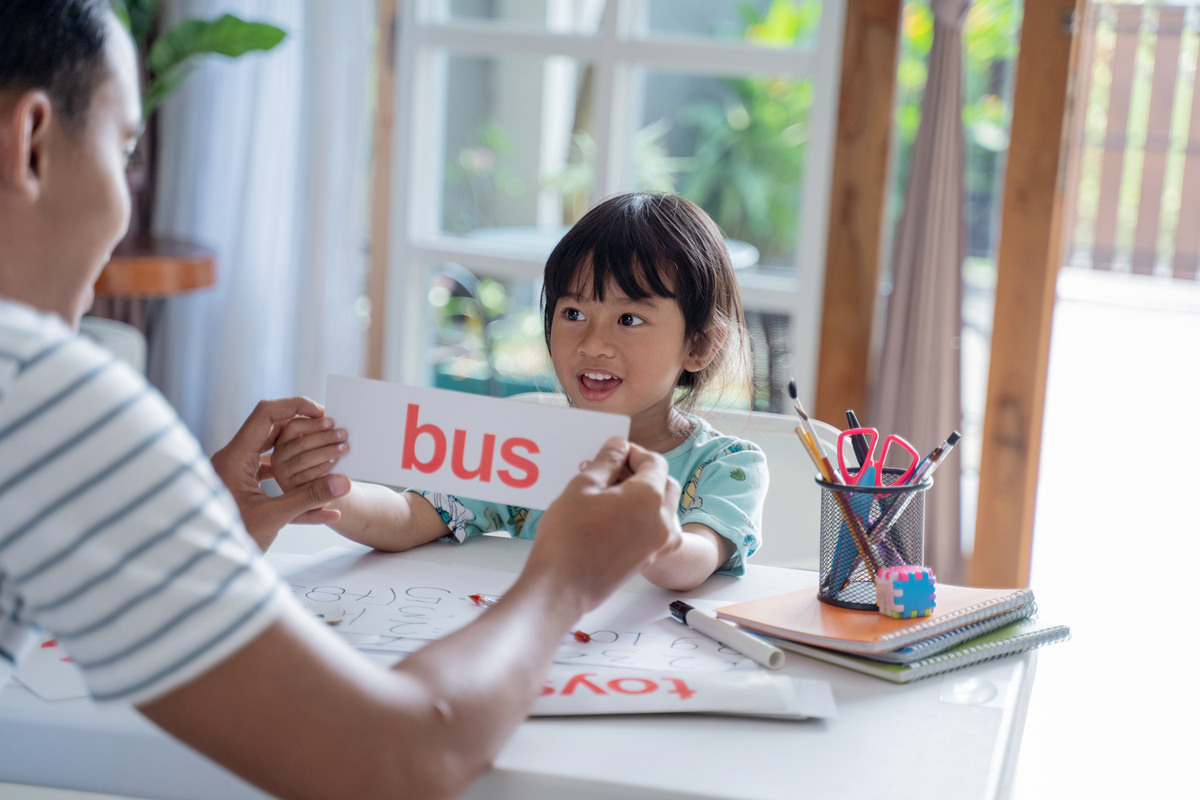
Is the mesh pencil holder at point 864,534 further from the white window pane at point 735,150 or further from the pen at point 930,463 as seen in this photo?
the white window pane at point 735,150

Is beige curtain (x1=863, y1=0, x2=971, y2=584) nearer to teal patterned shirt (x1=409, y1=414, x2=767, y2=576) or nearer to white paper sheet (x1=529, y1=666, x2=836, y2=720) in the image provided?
teal patterned shirt (x1=409, y1=414, x2=767, y2=576)

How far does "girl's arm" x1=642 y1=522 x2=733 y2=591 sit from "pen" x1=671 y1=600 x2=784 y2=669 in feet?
0.13

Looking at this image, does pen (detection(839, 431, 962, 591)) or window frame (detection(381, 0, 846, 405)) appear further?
window frame (detection(381, 0, 846, 405))

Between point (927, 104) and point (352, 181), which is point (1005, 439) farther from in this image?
point (352, 181)

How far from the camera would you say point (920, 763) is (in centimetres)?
72

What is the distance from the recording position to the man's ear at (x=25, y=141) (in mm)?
620

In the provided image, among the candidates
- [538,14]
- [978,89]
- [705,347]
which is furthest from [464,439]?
[978,89]

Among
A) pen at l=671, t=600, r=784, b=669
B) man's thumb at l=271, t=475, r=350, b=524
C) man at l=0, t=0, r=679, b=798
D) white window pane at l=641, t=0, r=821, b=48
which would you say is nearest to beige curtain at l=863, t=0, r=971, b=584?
white window pane at l=641, t=0, r=821, b=48

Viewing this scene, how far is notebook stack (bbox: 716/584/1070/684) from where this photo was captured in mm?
855

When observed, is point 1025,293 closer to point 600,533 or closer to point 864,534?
point 864,534

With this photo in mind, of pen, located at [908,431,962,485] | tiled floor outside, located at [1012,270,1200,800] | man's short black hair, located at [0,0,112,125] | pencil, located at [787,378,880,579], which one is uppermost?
man's short black hair, located at [0,0,112,125]

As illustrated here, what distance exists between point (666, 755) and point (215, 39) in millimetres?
2363

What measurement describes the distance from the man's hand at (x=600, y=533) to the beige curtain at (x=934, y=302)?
1.63 meters

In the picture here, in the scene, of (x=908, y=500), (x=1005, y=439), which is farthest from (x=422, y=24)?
(x=908, y=500)
